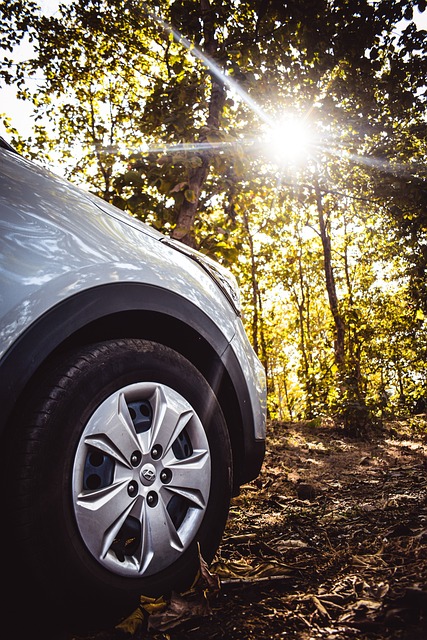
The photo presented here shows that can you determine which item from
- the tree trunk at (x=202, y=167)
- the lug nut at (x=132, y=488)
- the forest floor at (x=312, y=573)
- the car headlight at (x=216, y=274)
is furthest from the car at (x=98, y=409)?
the tree trunk at (x=202, y=167)

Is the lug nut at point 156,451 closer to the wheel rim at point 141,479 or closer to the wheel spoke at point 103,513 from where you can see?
the wheel rim at point 141,479

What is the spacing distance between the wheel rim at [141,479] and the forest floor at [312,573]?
0.59ft

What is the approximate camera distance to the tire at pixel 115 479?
1.16 metres

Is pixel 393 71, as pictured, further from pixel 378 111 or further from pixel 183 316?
pixel 183 316

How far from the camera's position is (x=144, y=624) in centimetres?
126

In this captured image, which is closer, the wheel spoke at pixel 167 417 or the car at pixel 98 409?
the car at pixel 98 409

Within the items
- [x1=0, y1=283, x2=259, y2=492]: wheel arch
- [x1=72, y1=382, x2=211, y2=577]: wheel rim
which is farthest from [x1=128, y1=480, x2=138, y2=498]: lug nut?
[x1=0, y1=283, x2=259, y2=492]: wheel arch

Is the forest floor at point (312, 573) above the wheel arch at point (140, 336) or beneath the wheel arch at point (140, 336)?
beneath

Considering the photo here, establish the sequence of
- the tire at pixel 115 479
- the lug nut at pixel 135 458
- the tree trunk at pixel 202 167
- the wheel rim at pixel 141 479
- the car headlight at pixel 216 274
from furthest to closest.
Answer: the tree trunk at pixel 202 167, the car headlight at pixel 216 274, the lug nut at pixel 135 458, the wheel rim at pixel 141 479, the tire at pixel 115 479

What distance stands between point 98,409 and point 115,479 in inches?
9.1

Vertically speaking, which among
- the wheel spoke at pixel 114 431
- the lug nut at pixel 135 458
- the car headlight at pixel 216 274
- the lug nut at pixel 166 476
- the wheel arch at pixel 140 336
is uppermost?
the car headlight at pixel 216 274

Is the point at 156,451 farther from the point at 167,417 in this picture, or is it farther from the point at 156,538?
the point at 156,538

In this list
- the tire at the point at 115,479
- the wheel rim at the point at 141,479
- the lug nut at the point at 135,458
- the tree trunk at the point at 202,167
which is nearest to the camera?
the tire at the point at 115,479

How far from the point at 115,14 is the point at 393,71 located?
18.9 ft
